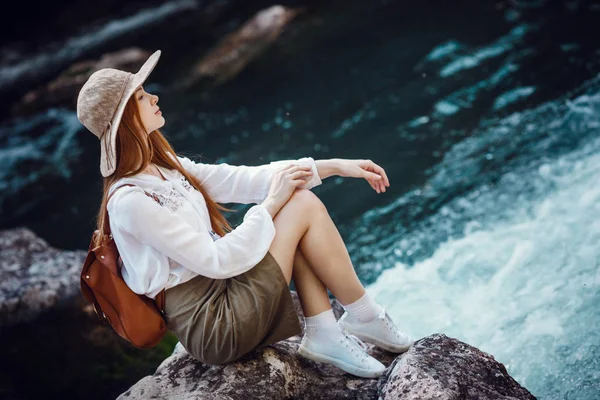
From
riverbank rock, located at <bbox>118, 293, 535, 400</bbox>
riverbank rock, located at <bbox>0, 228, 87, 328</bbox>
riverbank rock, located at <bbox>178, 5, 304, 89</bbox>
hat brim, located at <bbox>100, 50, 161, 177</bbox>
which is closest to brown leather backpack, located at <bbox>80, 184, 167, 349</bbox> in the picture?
hat brim, located at <bbox>100, 50, 161, 177</bbox>

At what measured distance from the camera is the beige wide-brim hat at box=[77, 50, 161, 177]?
2336 mm

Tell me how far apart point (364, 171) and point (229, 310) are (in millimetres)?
823

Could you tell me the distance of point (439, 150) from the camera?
18.6 ft

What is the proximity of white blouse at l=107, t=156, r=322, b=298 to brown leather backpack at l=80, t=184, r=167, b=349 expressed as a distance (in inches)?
1.7

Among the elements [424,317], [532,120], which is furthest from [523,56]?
[424,317]

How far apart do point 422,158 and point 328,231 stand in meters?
3.35

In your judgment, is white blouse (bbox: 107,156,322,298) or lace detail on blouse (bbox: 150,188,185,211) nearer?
white blouse (bbox: 107,156,322,298)

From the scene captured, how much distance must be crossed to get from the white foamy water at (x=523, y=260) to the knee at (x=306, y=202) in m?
1.31

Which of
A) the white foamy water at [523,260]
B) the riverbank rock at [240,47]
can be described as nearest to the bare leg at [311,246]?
the white foamy water at [523,260]

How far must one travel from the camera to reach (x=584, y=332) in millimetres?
3051

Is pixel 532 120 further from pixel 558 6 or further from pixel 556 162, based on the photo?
pixel 558 6

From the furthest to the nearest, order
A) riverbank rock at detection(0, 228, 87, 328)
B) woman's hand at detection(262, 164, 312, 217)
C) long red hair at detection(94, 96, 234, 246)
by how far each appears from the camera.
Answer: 1. riverbank rock at detection(0, 228, 87, 328)
2. woman's hand at detection(262, 164, 312, 217)
3. long red hair at detection(94, 96, 234, 246)

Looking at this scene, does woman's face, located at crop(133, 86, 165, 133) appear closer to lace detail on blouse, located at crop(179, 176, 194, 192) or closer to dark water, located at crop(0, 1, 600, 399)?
lace detail on blouse, located at crop(179, 176, 194, 192)

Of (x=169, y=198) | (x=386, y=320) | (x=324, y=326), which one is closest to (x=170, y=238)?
(x=169, y=198)
